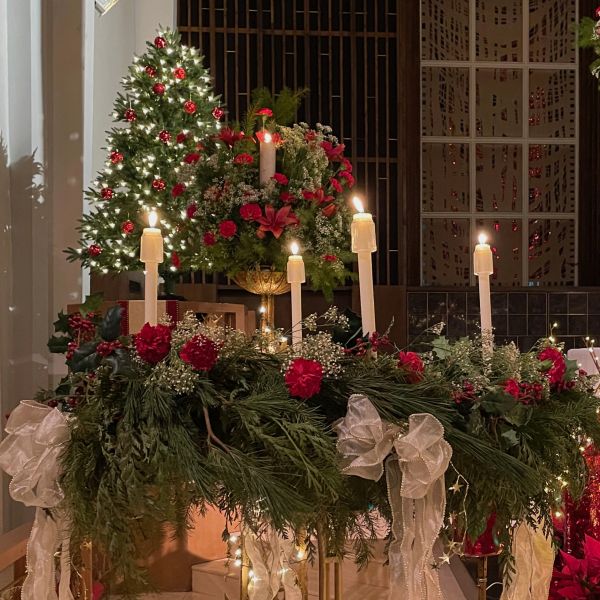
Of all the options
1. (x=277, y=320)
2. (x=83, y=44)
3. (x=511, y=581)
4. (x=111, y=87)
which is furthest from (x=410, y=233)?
(x=511, y=581)

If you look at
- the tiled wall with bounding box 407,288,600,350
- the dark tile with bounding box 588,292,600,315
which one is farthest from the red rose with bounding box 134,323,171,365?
the dark tile with bounding box 588,292,600,315

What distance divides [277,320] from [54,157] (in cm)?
188

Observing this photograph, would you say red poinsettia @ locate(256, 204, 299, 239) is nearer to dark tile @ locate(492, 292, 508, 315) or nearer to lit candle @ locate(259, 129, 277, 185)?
lit candle @ locate(259, 129, 277, 185)

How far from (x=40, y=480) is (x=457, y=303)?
168 inches

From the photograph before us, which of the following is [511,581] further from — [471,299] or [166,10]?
[166,10]

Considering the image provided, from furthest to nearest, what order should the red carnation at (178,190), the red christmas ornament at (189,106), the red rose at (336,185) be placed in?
the red christmas ornament at (189,106)
the red carnation at (178,190)
the red rose at (336,185)

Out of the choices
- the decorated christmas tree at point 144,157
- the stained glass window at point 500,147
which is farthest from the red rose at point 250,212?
the stained glass window at point 500,147

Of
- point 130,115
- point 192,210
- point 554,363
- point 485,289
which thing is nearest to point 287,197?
point 192,210

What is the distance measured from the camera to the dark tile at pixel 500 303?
484 centimetres

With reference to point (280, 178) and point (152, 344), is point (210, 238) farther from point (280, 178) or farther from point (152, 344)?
point (152, 344)

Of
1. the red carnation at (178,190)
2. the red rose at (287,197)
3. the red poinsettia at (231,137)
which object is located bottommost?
the red rose at (287,197)

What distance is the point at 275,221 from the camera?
1986 millimetres

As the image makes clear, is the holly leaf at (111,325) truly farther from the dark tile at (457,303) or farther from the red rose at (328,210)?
the dark tile at (457,303)

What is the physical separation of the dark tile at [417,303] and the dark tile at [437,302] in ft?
0.08
